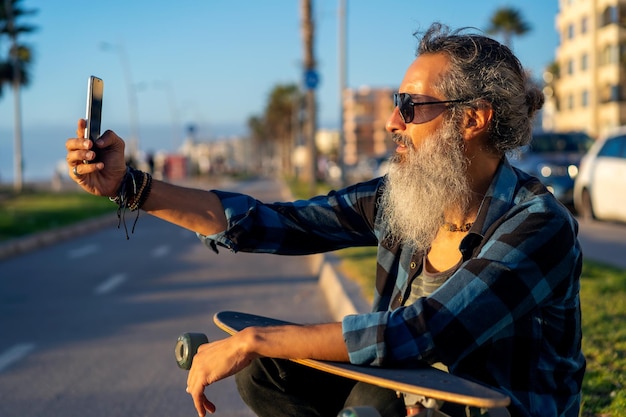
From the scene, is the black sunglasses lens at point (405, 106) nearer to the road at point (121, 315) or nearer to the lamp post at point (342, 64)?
the road at point (121, 315)

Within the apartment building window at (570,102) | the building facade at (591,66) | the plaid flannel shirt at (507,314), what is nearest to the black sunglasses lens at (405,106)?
the plaid flannel shirt at (507,314)

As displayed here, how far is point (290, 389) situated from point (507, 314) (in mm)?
744

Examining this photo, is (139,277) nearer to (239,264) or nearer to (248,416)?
(239,264)

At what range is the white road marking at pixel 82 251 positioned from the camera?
14.4 metres

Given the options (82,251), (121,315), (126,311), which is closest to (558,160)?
(82,251)

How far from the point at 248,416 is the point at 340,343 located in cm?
256

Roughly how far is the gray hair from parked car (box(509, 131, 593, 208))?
44.0 feet

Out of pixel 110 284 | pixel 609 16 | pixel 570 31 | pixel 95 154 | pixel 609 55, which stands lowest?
pixel 110 284

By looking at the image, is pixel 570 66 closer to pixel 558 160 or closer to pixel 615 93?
pixel 615 93

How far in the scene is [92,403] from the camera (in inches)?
198

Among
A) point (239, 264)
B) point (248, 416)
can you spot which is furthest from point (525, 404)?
point (239, 264)

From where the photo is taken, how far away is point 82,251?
15.1m

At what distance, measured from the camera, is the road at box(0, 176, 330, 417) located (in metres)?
5.17

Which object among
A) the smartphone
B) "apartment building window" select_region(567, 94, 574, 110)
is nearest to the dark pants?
the smartphone
